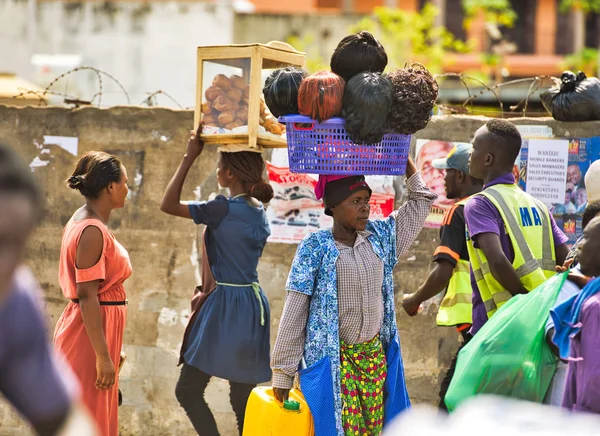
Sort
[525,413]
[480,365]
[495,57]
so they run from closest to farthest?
[525,413], [480,365], [495,57]

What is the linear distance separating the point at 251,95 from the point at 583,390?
2503 millimetres

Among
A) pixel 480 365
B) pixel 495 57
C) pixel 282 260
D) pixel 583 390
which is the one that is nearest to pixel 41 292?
pixel 282 260

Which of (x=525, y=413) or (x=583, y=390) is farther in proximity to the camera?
(x=583, y=390)

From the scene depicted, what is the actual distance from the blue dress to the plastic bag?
2343 mm

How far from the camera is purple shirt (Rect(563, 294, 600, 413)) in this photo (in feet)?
11.3

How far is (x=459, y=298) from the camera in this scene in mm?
5504

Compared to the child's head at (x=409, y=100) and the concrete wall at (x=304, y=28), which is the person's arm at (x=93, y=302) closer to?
the child's head at (x=409, y=100)

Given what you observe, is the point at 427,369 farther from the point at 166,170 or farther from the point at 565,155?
the point at 166,170

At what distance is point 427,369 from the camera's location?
6.64 m

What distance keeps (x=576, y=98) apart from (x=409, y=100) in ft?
7.76

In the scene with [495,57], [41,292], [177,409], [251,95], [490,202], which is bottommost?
[177,409]

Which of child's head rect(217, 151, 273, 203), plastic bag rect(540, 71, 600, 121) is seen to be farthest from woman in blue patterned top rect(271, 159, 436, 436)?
plastic bag rect(540, 71, 600, 121)

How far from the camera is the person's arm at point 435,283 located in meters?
5.32

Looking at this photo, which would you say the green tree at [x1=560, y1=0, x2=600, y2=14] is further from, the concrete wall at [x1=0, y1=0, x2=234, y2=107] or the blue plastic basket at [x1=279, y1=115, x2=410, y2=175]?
the blue plastic basket at [x1=279, y1=115, x2=410, y2=175]
